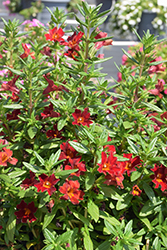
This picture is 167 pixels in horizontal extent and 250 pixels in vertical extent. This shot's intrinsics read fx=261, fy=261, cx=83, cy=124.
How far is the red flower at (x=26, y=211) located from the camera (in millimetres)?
1296

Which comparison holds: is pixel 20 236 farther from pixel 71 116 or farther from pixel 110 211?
pixel 71 116

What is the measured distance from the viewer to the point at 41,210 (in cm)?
135

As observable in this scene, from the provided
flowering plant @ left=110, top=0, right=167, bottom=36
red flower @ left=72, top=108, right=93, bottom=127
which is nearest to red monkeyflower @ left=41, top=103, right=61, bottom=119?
red flower @ left=72, top=108, right=93, bottom=127

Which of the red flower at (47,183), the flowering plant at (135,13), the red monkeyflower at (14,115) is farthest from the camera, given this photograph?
the flowering plant at (135,13)

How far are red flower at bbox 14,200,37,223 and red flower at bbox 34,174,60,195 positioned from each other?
10.2 inches

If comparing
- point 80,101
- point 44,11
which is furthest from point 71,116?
point 44,11

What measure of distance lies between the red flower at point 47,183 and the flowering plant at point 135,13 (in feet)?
23.0

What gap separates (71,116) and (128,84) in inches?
16.9

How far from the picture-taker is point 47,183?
3.69 ft

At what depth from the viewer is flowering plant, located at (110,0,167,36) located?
713cm

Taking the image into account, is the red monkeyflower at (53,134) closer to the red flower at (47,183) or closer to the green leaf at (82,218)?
the red flower at (47,183)

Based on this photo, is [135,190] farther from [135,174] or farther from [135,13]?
[135,13]

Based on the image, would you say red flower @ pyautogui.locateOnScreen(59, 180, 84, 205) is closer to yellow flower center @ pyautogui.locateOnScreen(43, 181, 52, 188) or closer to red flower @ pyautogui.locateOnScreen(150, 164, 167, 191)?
yellow flower center @ pyautogui.locateOnScreen(43, 181, 52, 188)

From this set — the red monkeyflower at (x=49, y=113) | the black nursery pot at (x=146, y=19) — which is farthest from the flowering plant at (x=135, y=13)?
the red monkeyflower at (x=49, y=113)
